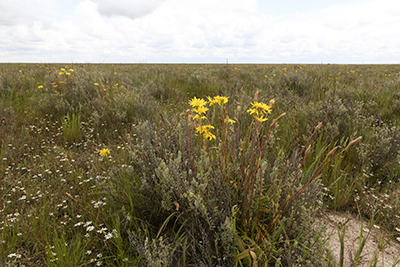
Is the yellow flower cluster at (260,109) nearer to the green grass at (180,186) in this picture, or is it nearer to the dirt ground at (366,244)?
the green grass at (180,186)

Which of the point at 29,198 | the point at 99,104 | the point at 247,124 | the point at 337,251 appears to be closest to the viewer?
the point at 337,251

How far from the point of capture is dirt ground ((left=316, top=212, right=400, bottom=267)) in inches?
58.1

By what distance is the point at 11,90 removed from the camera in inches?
196

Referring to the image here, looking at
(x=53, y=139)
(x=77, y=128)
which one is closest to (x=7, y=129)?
(x=53, y=139)

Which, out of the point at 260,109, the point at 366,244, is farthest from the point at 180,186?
the point at 366,244

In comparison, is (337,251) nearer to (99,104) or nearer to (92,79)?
(99,104)

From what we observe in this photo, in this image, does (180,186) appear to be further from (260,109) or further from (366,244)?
(366,244)

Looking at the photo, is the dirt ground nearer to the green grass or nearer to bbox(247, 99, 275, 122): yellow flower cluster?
the green grass

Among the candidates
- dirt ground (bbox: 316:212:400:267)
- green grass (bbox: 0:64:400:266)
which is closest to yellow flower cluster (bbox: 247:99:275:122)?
green grass (bbox: 0:64:400:266)

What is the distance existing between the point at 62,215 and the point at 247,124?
241 centimetres

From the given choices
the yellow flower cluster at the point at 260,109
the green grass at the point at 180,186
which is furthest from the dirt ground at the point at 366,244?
the yellow flower cluster at the point at 260,109

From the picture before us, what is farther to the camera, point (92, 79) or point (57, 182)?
point (92, 79)

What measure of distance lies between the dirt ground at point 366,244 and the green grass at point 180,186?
9 cm

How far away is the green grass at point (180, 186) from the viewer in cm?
135
